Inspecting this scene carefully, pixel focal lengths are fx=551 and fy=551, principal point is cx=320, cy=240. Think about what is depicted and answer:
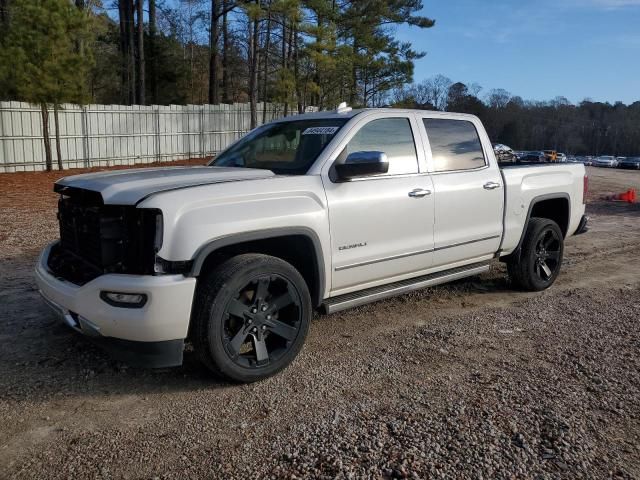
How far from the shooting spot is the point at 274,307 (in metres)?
3.70

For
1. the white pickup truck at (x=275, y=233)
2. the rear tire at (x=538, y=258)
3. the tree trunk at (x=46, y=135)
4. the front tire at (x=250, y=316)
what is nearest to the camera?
the white pickup truck at (x=275, y=233)

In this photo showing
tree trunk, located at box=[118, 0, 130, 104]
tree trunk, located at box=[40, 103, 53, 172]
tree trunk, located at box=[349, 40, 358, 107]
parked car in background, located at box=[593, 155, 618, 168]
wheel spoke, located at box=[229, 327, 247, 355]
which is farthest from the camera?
parked car in background, located at box=[593, 155, 618, 168]

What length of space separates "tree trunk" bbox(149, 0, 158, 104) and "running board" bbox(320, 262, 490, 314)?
3416cm

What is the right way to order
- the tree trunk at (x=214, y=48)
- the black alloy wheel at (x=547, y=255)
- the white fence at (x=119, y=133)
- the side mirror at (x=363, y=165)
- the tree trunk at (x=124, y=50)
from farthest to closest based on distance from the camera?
the tree trunk at (x=124, y=50) → the tree trunk at (x=214, y=48) → the white fence at (x=119, y=133) → the black alloy wheel at (x=547, y=255) → the side mirror at (x=363, y=165)

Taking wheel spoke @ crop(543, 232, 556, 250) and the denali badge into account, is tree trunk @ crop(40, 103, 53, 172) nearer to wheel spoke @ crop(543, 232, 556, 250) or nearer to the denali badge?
wheel spoke @ crop(543, 232, 556, 250)

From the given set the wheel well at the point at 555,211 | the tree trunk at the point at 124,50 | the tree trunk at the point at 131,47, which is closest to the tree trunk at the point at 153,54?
the tree trunk at the point at 131,47

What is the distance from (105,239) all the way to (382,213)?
204 cm

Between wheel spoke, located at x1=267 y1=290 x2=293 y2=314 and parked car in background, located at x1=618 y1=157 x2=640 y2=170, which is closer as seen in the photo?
wheel spoke, located at x1=267 y1=290 x2=293 y2=314

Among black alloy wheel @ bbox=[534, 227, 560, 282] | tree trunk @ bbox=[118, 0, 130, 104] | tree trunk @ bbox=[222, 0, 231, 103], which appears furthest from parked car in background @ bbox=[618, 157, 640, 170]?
black alloy wheel @ bbox=[534, 227, 560, 282]

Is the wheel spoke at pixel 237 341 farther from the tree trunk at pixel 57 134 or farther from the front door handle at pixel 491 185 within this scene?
the tree trunk at pixel 57 134

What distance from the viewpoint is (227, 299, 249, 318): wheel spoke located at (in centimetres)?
347

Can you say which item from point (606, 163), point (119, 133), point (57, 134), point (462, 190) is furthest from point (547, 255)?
point (606, 163)

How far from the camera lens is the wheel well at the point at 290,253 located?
3662 millimetres

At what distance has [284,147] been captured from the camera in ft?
15.2
